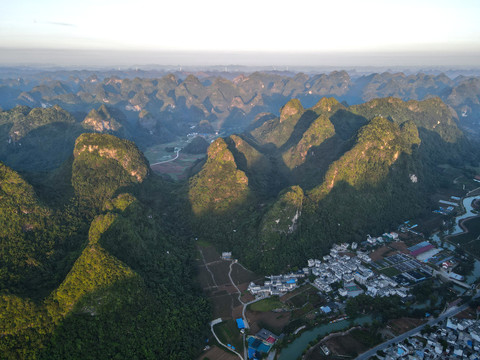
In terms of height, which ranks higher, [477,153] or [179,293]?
[477,153]

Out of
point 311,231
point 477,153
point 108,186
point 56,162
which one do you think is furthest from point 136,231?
A: point 477,153

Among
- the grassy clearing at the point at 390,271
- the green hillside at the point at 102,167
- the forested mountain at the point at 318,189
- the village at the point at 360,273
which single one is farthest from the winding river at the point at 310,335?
the green hillside at the point at 102,167

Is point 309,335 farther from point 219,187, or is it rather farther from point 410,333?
point 219,187

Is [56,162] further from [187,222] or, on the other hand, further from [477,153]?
[477,153]

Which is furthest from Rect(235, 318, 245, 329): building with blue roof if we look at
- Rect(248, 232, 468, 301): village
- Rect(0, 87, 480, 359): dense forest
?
Rect(248, 232, 468, 301): village

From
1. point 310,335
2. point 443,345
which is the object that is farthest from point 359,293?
point 443,345

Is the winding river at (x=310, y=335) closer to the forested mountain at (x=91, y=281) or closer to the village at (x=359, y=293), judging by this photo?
the village at (x=359, y=293)
